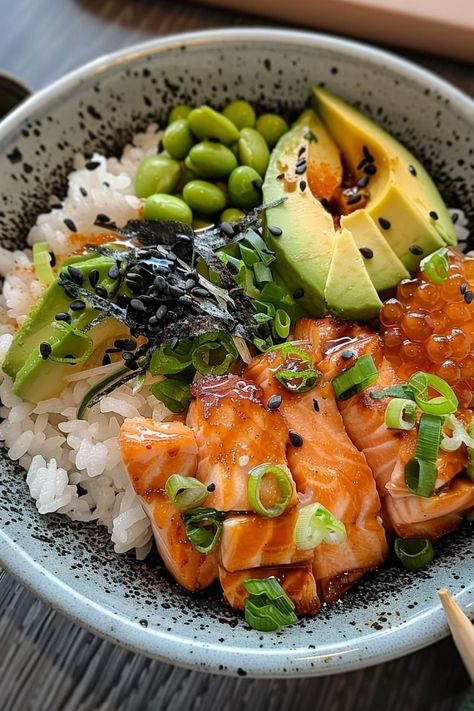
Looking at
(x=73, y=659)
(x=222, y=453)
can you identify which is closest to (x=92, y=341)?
(x=222, y=453)

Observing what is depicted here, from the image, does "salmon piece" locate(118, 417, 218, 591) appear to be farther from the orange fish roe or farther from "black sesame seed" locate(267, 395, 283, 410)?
the orange fish roe

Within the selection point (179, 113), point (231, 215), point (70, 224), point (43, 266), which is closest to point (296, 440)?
point (231, 215)

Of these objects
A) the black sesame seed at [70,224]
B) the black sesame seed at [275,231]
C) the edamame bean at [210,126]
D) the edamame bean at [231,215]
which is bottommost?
the black sesame seed at [70,224]

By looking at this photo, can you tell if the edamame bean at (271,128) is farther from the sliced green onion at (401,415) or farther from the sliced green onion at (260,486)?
the sliced green onion at (260,486)

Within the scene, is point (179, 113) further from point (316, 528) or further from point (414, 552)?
point (414, 552)

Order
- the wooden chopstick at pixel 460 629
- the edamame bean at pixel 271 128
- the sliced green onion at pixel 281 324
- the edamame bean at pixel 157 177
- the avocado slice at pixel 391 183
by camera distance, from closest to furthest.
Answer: the wooden chopstick at pixel 460 629, the sliced green onion at pixel 281 324, the avocado slice at pixel 391 183, the edamame bean at pixel 157 177, the edamame bean at pixel 271 128

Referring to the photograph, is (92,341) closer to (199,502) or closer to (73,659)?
(199,502)

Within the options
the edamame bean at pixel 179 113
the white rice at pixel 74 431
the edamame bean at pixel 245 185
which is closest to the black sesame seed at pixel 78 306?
the white rice at pixel 74 431

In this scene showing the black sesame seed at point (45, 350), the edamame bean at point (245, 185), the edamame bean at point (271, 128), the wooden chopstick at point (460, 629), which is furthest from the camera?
the edamame bean at point (271, 128)
